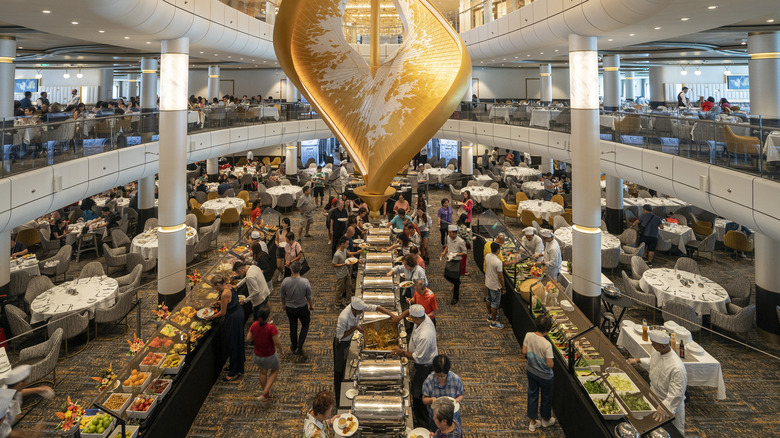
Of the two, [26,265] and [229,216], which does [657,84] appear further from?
[26,265]

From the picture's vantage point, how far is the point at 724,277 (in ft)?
41.0

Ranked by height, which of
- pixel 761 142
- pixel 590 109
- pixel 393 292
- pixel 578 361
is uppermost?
pixel 590 109

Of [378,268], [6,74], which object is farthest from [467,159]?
[6,74]

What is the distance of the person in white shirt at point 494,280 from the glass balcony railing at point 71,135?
852cm

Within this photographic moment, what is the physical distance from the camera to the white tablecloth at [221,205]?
1694 centimetres

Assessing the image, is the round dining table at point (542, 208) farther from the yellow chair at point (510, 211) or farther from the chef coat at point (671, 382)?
the chef coat at point (671, 382)

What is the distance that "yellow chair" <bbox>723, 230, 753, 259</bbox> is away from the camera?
13.6 meters

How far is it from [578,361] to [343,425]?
350 centimetres

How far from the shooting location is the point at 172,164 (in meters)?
10.9

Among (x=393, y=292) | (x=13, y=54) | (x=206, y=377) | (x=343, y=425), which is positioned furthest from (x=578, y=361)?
(x=13, y=54)

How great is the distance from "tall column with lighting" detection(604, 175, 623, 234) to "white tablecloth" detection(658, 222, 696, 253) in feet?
9.75

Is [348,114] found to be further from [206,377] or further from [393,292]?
[206,377]

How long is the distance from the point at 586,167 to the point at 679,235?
5573 mm

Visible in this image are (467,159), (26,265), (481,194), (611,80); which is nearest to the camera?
(26,265)
